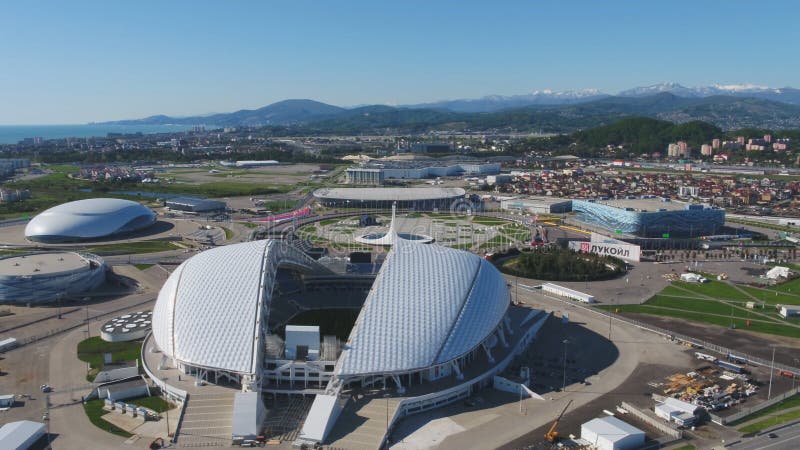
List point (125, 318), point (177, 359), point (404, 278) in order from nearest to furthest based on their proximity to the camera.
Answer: point (177, 359) < point (404, 278) < point (125, 318)

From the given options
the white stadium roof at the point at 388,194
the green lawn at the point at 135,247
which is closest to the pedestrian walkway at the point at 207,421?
the green lawn at the point at 135,247

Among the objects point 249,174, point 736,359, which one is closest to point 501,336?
point 736,359

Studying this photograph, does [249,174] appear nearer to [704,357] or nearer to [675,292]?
[675,292]

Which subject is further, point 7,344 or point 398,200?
point 398,200

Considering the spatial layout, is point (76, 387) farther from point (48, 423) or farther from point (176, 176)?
point (176, 176)

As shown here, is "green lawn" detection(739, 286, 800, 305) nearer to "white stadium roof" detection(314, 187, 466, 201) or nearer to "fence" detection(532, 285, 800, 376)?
"fence" detection(532, 285, 800, 376)

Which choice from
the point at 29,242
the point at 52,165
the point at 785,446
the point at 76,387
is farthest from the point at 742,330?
the point at 52,165
